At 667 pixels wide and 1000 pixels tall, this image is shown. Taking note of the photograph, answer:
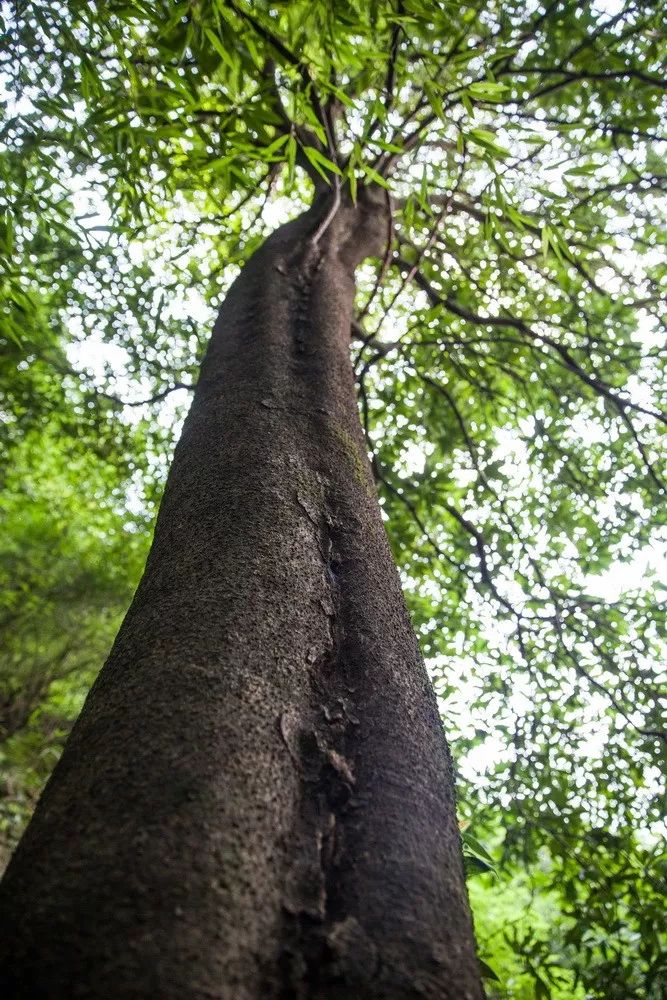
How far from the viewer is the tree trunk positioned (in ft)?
1.98

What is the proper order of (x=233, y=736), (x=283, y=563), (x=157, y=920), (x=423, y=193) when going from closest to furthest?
(x=157, y=920), (x=233, y=736), (x=283, y=563), (x=423, y=193)

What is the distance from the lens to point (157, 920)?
595mm

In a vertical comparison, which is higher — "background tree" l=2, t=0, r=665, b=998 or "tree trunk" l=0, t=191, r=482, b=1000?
"background tree" l=2, t=0, r=665, b=998

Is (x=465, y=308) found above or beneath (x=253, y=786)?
above

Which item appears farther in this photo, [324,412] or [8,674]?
[8,674]

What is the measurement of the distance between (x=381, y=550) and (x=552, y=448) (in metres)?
3.45

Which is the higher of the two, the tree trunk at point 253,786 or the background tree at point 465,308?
the background tree at point 465,308

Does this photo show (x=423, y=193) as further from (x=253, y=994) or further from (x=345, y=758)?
(x=253, y=994)

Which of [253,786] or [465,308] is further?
[465,308]

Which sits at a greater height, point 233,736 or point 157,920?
point 233,736

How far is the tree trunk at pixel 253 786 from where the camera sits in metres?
0.60

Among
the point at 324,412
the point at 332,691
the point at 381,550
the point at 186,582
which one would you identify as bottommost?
the point at 332,691

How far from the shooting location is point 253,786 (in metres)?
0.77

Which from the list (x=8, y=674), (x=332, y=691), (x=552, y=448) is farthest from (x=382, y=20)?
(x=8, y=674)
